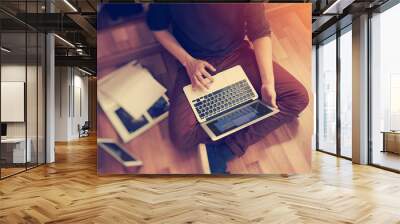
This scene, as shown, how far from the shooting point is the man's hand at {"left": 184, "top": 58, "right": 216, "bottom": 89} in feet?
19.7

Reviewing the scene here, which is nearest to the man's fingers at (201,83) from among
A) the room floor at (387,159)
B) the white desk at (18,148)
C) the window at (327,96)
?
the white desk at (18,148)

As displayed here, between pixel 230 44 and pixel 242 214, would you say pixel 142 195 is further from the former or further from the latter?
pixel 230 44

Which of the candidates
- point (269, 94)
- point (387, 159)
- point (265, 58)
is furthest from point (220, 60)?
point (387, 159)

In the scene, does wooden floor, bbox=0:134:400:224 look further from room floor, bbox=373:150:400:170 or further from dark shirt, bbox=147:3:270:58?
dark shirt, bbox=147:3:270:58

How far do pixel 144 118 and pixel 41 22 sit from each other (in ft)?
10.9

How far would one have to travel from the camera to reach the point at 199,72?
6.04m

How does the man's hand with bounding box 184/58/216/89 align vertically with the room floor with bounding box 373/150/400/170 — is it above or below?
above

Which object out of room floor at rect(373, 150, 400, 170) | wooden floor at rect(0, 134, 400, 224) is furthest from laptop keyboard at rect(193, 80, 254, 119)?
room floor at rect(373, 150, 400, 170)

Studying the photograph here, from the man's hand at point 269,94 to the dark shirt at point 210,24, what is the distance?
0.85 meters

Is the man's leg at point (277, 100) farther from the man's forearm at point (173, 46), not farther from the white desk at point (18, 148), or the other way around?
the white desk at point (18, 148)

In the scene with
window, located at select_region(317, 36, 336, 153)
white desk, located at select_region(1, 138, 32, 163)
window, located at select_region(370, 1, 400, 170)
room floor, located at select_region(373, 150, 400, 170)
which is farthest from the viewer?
window, located at select_region(317, 36, 336, 153)

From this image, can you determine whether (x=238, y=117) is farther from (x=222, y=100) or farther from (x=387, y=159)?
(x=387, y=159)

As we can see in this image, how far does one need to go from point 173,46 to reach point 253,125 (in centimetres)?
188

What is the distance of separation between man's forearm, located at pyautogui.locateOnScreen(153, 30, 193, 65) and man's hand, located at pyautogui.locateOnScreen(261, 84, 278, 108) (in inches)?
52.7
